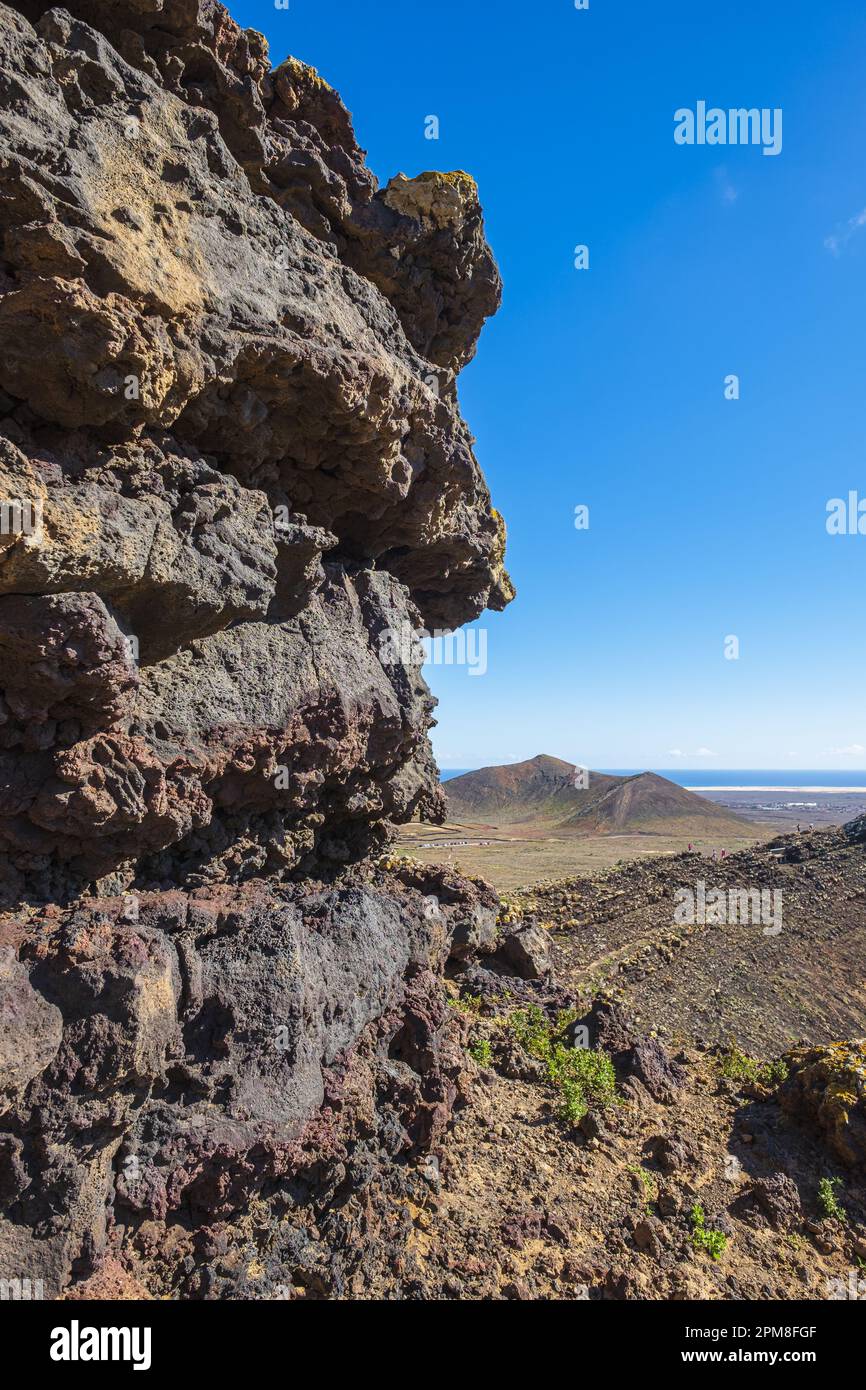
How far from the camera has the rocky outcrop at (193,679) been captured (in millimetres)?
4906

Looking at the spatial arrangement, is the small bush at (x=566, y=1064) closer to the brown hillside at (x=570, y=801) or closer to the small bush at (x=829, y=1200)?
the small bush at (x=829, y=1200)

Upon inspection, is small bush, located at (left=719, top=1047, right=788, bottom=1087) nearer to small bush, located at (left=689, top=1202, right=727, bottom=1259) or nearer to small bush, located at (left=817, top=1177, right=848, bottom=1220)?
small bush, located at (left=817, top=1177, right=848, bottom=1220)

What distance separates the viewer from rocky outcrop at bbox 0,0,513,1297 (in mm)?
4906

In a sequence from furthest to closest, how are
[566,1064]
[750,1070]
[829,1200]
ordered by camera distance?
[750,1070] → [566,1064] → [829,1200]

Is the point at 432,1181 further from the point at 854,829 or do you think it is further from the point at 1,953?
the point at 854,829

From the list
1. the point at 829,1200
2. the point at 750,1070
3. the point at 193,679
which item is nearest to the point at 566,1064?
the point at 829,1200

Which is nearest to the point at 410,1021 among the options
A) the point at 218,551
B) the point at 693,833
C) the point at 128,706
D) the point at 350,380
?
the point at 128,706

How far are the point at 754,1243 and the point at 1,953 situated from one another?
8.28 m

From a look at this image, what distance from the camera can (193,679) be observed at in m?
6.62

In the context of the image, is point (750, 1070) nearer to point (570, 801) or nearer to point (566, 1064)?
point (566, 1064)

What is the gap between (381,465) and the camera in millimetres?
8492

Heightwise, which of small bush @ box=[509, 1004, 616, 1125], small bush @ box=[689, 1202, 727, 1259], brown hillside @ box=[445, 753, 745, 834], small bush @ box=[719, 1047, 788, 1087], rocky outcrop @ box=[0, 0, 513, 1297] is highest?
rocky outcrop @ box=[0, 0, 513, 1297]

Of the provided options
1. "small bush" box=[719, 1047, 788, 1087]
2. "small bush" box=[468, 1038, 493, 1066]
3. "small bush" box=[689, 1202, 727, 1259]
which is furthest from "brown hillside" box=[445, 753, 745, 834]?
"small bush" box=[689, 1202, 727, 1259]

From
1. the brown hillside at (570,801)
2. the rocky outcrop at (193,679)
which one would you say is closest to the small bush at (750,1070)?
the rocky outcrop at (193,679)
